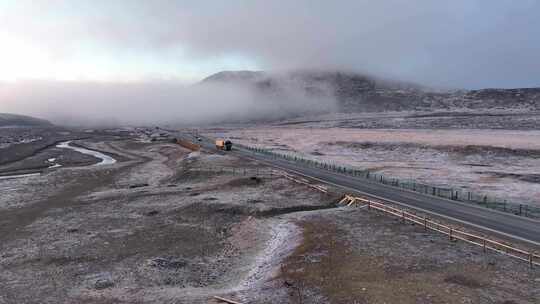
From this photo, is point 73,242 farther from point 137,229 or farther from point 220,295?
point 220,295

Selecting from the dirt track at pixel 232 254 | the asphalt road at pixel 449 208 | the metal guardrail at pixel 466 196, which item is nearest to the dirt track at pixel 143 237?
the dirt track at pixel 232 254

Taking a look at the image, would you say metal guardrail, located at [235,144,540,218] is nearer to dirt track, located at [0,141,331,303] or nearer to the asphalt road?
the asphalt road

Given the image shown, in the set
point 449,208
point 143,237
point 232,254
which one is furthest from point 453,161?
point 143,237

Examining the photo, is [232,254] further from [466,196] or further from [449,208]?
[466,196]

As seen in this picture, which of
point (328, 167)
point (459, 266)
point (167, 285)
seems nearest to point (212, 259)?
point (167, 285)

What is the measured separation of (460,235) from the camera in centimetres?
3422

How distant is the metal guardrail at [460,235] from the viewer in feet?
95.5

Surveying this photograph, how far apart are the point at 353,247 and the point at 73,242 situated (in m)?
22.8

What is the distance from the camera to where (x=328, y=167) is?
7575 centimetres

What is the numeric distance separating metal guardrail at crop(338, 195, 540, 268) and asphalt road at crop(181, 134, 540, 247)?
9.82 ft

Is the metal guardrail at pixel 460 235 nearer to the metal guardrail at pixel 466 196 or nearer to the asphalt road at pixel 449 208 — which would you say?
the asphalt road at pixel 449 208

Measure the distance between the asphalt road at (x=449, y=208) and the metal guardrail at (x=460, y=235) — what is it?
299cm

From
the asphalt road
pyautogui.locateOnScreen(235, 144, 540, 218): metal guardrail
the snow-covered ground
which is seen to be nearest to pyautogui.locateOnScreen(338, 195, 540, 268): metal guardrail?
the asphalt road

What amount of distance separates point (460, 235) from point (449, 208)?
1066 cm
